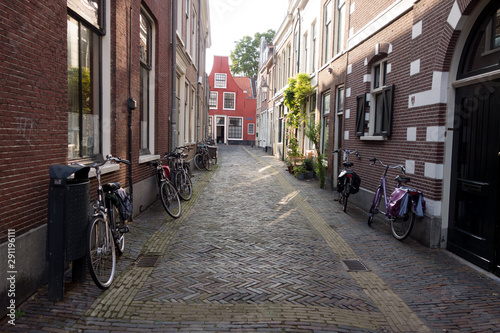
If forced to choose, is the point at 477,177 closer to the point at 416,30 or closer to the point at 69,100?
the point at 416,30

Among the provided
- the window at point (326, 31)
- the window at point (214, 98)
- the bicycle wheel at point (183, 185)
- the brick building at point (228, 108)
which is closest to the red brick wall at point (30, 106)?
the bicycle wheel at point (183, 185)

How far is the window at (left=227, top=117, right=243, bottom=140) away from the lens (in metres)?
45.1

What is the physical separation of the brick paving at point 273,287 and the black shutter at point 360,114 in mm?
2711

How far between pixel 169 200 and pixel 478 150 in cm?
514

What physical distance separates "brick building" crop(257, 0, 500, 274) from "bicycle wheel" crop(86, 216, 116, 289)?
4393mm

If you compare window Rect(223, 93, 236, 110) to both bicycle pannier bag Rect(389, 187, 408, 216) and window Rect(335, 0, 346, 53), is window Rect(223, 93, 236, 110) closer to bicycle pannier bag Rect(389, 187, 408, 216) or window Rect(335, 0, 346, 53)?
window Rect(335, 0, 346, 53)

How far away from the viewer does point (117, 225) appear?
16.1 feet

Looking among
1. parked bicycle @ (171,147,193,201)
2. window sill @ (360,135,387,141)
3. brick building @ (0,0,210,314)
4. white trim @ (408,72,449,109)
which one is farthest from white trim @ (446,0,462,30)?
parked bicycle @ (171,147,193,201)

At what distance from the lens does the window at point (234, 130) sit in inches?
1774

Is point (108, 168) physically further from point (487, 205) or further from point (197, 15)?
point (197, 15)

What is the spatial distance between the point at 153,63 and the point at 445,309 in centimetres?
760

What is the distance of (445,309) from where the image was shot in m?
3.59

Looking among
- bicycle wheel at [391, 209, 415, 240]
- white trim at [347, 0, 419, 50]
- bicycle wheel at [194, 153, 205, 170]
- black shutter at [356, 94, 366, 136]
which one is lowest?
bicycle wheel at [391, 209, 415, 240]

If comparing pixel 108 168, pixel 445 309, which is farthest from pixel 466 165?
pixel 108 168
